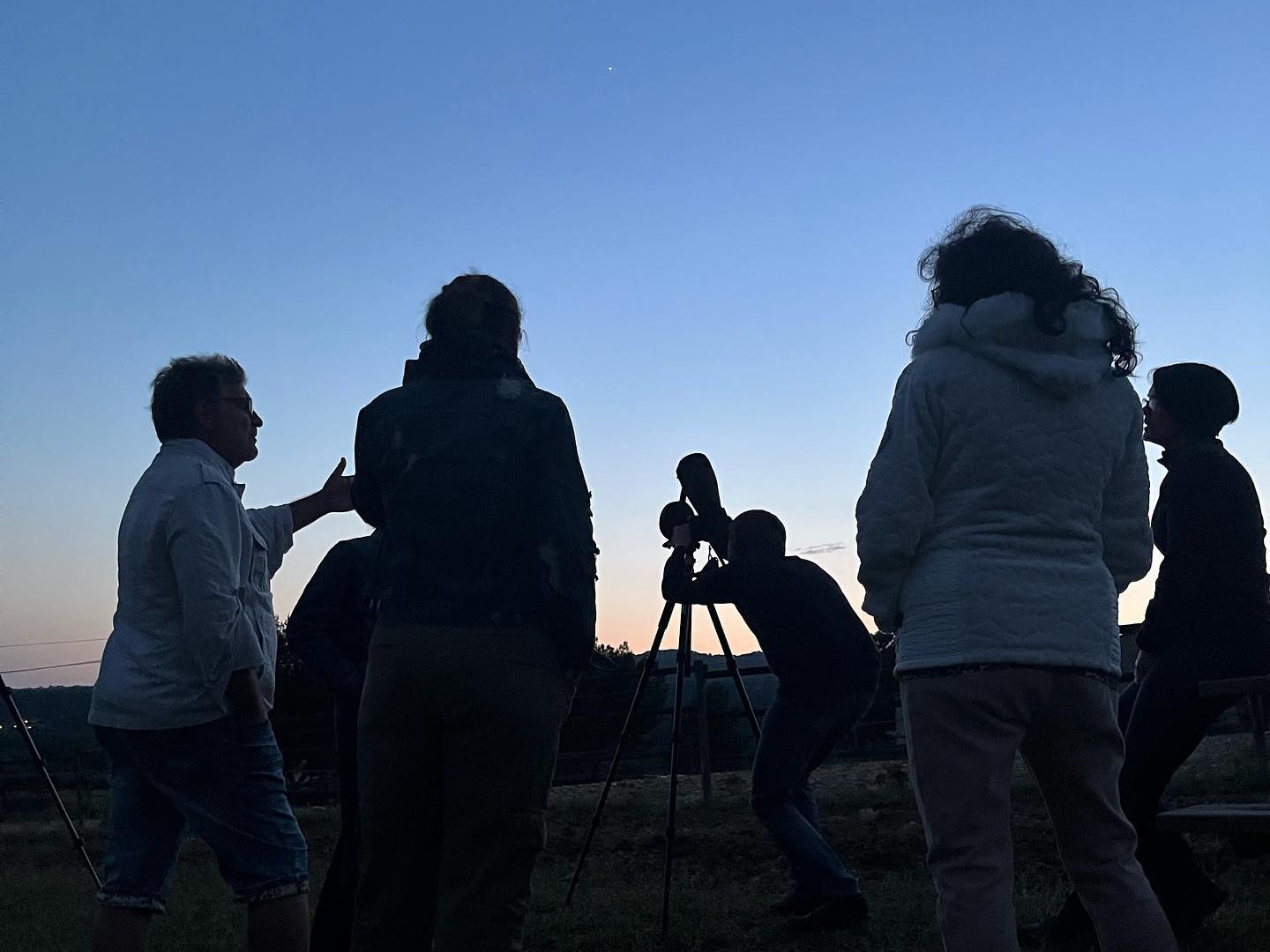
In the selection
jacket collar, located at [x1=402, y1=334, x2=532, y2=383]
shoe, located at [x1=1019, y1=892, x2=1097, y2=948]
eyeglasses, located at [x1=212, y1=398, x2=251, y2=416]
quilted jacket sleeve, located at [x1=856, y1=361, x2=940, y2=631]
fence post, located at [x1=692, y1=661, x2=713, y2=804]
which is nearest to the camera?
quilted jacket sleeve, located at [x1=856, y1=361, x2=940, y2=631]

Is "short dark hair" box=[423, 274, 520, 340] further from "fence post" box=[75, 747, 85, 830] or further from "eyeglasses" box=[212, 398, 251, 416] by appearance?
"fence post" box=[75, 747, 85, 830]

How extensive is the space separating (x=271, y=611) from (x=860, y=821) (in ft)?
20.8

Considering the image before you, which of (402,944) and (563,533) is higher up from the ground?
(563,533)

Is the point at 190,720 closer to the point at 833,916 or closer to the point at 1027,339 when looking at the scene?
the point at 1027,339

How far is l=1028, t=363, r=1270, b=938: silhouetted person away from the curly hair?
138 centimetres

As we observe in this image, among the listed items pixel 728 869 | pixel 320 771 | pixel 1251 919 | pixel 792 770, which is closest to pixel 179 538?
pixel 792 770

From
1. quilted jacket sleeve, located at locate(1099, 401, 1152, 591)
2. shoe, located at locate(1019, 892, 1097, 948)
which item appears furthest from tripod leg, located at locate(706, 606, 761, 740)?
quilted jacket sleeve, located at locate(1099, 401, 1152, 591)

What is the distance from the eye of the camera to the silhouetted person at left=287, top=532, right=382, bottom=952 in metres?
3.85

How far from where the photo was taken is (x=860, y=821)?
870 cm

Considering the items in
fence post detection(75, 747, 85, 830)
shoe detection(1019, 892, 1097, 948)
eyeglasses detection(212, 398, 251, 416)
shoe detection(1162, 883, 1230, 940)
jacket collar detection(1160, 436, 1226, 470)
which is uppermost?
eyeglasses detection(212, 398, 251, 416)

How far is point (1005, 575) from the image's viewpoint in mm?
2479

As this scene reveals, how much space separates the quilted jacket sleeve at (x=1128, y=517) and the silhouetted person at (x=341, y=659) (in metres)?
2.18

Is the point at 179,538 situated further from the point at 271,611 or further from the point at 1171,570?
the point at 1171,570

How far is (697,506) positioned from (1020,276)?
2.70 meters
